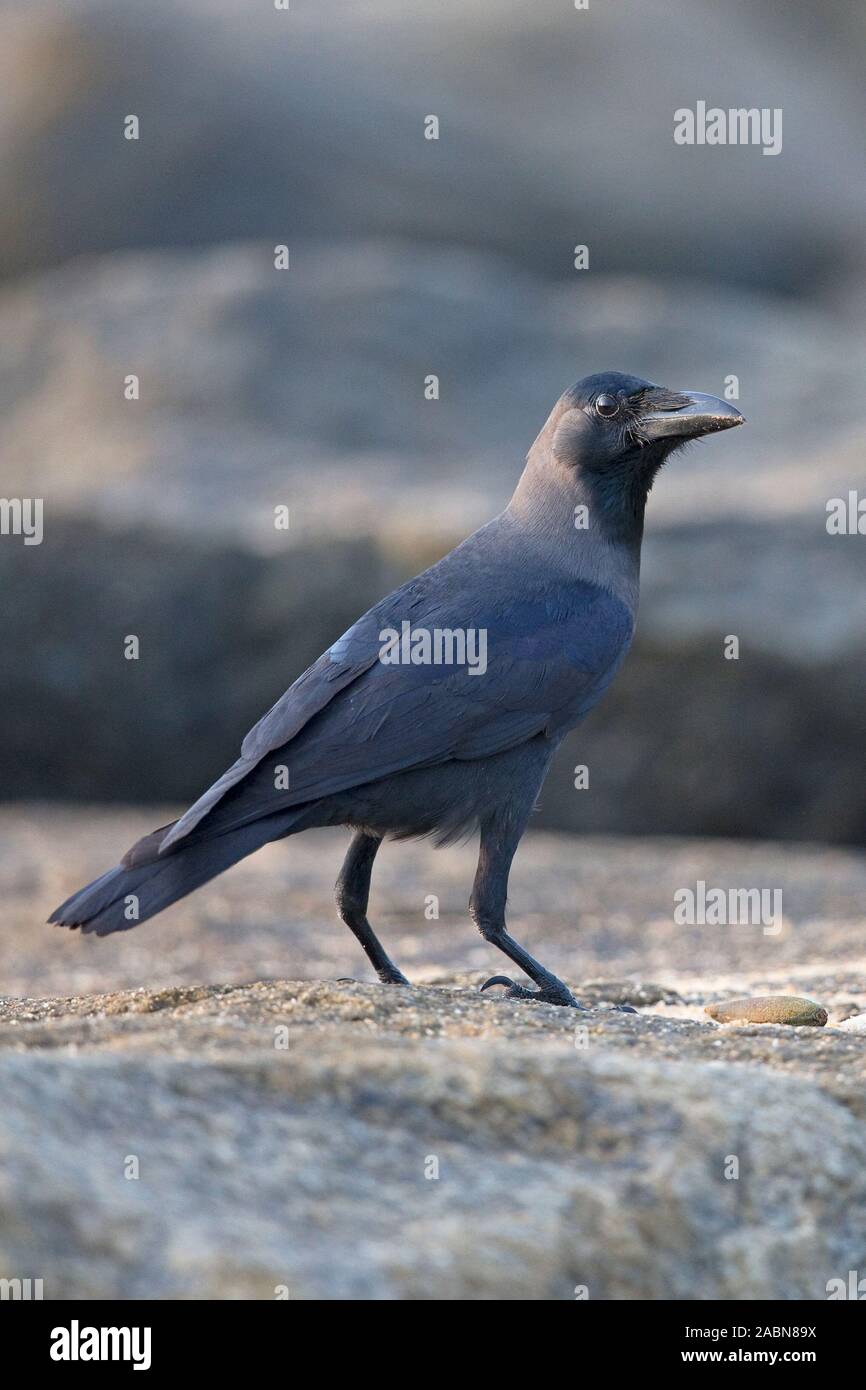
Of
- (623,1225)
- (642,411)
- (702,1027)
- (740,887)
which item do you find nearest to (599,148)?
(740,887)

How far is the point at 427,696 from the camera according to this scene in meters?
4.45

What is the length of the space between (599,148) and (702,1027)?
547 inches

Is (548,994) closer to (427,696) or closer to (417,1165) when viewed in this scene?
(427,696)

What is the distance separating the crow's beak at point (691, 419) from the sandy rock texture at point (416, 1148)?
1.72 metres

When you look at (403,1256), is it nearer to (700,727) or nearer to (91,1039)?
(91,1039)

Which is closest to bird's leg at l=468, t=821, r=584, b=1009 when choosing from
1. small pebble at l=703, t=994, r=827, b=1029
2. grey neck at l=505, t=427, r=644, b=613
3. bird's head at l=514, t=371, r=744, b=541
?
small pebble at l=703, t=994, r=827, b=1029

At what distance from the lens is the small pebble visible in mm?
4250

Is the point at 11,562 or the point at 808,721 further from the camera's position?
the point at 11,562

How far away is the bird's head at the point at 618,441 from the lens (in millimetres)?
5035

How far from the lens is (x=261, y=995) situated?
3760mm

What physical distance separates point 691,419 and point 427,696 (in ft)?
3.72

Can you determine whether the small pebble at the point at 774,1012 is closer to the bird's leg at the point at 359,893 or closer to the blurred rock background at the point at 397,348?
the bird's leg at the point at 359,893

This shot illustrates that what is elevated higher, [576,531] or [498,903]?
[576,531]

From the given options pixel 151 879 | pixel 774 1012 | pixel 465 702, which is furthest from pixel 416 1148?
pixel 465 702
